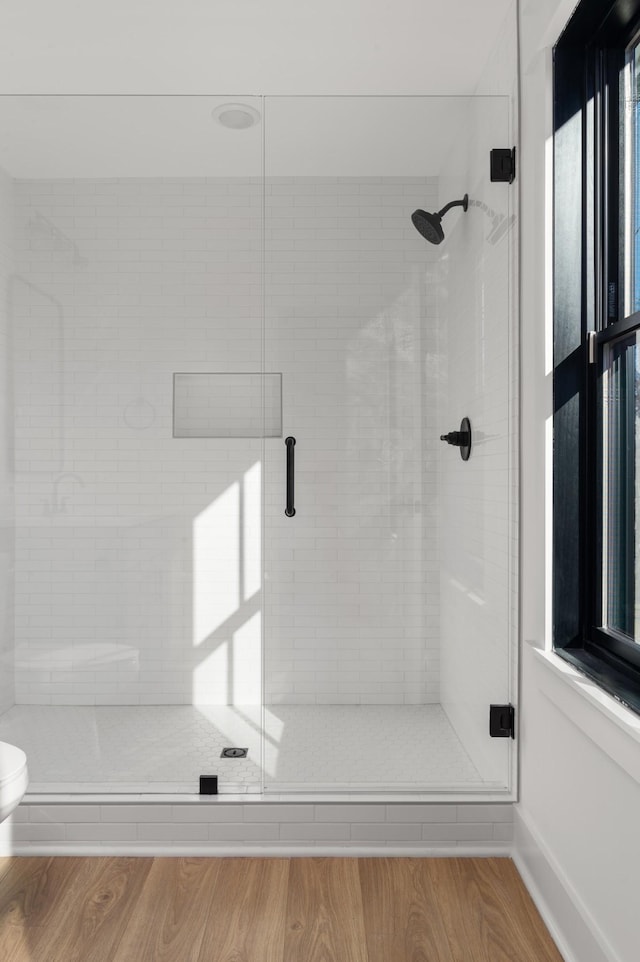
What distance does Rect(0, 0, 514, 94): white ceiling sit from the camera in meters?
2.05

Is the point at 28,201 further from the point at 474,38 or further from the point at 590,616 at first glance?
the point at 590,616

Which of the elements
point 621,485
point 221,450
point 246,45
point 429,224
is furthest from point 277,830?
point 246,45

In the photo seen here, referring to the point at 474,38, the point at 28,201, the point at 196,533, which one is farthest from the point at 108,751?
the point at 474,38

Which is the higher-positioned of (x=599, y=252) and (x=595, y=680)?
(x=599, y=252)

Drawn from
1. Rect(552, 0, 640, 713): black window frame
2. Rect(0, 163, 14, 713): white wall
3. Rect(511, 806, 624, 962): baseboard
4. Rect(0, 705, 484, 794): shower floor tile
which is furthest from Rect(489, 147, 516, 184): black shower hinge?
Rect(511, 806, 624, 962): baseboard

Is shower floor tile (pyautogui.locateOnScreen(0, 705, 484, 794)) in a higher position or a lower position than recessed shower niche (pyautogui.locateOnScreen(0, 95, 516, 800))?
lower

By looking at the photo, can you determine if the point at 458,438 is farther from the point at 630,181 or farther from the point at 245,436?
the point at 630,181

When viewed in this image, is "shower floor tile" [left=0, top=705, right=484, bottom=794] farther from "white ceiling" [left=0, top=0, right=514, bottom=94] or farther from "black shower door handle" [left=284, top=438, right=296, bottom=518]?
"white ceiling" [left=0, top=0, right=514, bottom=94]

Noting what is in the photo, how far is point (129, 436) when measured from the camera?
2260 mm

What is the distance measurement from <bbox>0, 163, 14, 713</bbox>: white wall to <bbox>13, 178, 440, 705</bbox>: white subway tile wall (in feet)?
0.10

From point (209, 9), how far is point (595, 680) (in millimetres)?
2092

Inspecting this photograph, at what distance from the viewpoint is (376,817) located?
2141mm

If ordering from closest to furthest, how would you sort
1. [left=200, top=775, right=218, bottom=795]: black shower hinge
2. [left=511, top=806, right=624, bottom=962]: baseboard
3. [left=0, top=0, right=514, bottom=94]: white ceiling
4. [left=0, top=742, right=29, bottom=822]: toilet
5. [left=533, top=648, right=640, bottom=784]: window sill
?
[left=533, top=648, right=640, bottom=784]: window sill → [left=511, top=806, right=624, bottom=962]: baseboard → [left=0, top=742, right=29, bottom=822]: toilet → [left=0, top=0, right=514, bottom=94]: white ceiling → [left=200, top=775, right=218, bottom=795]: black shower hinge

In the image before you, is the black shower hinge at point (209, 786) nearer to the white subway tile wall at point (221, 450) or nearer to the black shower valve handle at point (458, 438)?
the white subway tile wall at point (221, 450)
